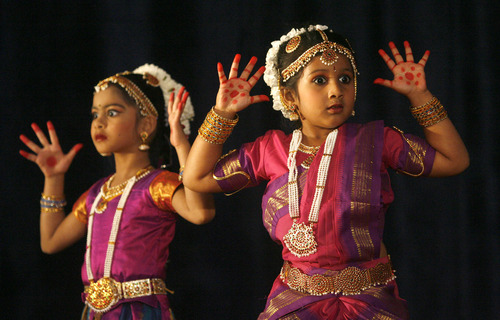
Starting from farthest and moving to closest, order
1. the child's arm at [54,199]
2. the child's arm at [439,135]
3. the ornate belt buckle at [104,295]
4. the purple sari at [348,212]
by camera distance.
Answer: the child's arm at [54,199]
the ornate belt buckle at [104,295]
the child's arm at [439,135]
the purple sari at [348,212]

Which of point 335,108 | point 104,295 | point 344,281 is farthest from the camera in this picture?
point 104,295

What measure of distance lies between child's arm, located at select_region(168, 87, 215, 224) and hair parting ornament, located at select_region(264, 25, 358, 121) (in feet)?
1.21

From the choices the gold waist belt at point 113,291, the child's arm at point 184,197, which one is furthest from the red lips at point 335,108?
the gold waist belt at point 113,291

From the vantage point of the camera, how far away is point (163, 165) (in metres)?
2.30

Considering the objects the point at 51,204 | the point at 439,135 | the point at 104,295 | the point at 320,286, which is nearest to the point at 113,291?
the point at 104,295

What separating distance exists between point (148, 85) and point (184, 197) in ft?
1.83

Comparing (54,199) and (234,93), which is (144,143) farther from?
(234,93)

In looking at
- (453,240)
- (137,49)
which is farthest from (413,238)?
(137,49)

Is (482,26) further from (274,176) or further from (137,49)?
(137,49)

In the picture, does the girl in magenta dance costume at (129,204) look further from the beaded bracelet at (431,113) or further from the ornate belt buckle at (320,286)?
the beaded bracelet at (431,113)

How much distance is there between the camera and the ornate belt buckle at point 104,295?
1962mm

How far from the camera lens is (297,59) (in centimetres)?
172

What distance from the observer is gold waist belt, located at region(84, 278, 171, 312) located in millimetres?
1964

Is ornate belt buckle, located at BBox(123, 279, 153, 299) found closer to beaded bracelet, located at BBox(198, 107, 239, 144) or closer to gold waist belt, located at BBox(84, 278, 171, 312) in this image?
gold waist belt, located at BBox(84, 278, 171, 312)
